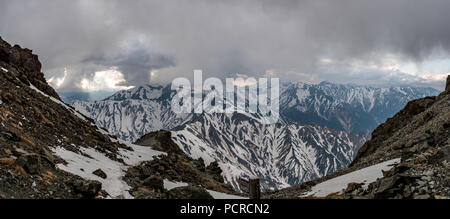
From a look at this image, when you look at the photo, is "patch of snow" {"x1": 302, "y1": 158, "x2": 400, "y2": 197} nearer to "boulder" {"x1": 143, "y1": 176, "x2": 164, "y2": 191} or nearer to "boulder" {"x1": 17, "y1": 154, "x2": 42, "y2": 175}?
"boulder" {"x1": 143, "y1": 176, "x2": 164, "y2": 191}

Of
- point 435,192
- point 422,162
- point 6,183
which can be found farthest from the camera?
point 422,162

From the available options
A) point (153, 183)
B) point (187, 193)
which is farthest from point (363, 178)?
point (153, 183)

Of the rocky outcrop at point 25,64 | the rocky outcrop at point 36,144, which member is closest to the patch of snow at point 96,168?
the rocky outcrop at point 36,144

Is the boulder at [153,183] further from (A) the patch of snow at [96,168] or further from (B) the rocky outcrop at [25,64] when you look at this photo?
(B) the rocky outcrop at [25,64]

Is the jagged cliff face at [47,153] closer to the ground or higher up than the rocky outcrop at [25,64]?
closer to the ground

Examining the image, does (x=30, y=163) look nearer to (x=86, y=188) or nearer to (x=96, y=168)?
(x=86, y=188)

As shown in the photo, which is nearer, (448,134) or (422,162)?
(422,162)

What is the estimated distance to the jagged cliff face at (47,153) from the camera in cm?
1616

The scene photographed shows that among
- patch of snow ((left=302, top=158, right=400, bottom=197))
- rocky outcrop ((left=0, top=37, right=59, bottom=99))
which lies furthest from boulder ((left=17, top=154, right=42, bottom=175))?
rocky outcrop ((left=0, top=37, right=59, bottom=99))

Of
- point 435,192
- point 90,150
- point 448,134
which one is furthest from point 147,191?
point 448,134

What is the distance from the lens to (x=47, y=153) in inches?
868
